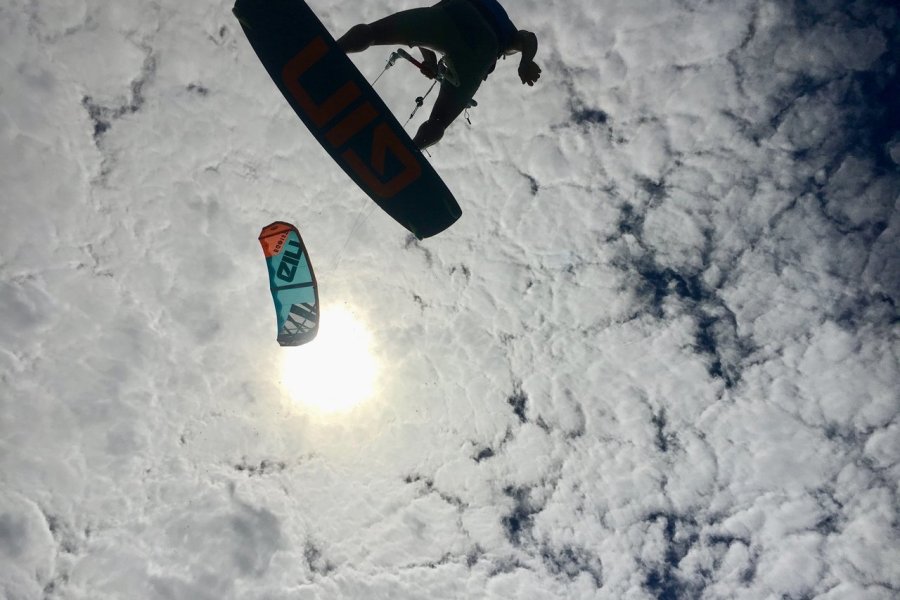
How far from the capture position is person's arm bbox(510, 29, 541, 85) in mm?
6648

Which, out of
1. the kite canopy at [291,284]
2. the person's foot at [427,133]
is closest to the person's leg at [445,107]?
the person's foot at [427,133]

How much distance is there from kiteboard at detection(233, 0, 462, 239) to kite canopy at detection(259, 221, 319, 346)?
347 cm

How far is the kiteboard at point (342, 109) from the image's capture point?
21.0ft

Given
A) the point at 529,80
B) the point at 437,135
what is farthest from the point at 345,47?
the point at 529,80

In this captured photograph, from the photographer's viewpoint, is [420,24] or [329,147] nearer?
[420,24]

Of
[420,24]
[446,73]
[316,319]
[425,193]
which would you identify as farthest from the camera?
[316,319]

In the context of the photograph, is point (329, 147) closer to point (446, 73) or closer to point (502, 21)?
point (446, 73)

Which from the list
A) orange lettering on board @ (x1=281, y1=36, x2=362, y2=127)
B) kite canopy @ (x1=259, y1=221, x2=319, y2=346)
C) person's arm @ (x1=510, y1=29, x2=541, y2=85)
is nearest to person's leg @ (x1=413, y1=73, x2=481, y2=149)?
person's arm @ (x1=510, y1=29, x2=541, y2=85)

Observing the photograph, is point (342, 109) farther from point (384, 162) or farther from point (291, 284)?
point (291, 284)

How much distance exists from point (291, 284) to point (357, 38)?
545cm

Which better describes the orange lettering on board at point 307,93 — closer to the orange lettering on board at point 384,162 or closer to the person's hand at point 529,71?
the orange lettering on board at point 384,162

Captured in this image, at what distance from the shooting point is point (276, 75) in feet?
21.6

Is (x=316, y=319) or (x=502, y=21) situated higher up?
→ (x=502, y=21)

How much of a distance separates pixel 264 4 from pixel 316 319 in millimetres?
5673
